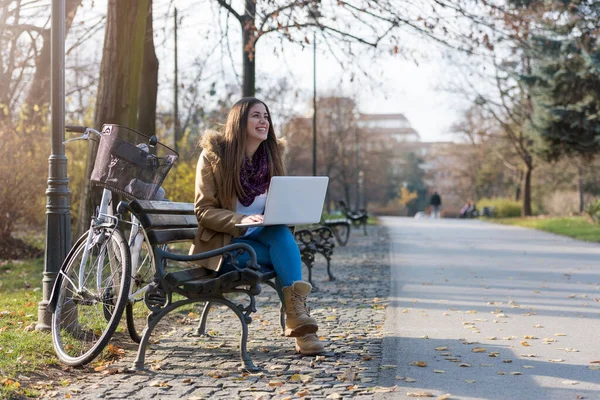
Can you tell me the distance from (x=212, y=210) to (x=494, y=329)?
253 cm

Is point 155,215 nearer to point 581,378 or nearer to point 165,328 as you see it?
point 165,328

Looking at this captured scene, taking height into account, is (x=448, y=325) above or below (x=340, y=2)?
below

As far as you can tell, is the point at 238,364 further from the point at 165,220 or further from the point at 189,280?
the point at 165,220

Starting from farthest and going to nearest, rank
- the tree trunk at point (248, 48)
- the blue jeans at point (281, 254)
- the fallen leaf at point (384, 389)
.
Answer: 1. the tree trunk at point (248, 48)
2. the blue jeans at point (281, 254)
3. the fallen leaf at point (384, 389)

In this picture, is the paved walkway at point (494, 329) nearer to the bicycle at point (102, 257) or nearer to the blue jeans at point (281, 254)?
the blue jeans at point (281, 254)

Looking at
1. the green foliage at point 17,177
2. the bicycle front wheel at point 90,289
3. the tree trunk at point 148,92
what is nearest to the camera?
the bicycle front wheel at point 90,289

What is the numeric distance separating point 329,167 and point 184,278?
143 ft

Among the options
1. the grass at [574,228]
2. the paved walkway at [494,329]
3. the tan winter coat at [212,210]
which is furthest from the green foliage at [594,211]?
the tan winter coat at [212,210]

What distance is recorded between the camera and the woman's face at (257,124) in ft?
17.7

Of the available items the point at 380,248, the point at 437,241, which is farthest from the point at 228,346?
the point at 437,241

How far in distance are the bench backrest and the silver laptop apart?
0.60 meters

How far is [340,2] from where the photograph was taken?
435 inches

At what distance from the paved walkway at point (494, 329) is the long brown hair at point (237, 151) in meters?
1.45

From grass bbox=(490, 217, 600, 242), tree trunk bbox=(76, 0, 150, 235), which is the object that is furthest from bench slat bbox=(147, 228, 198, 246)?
grass bbox=(490, 217, 600, 242)
